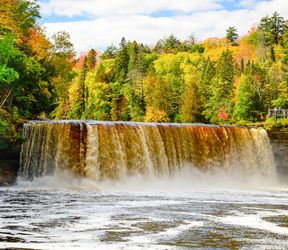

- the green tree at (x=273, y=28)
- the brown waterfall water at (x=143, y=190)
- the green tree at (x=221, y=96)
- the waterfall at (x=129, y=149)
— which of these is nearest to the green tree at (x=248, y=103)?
the green tree at (x=221, y=96)

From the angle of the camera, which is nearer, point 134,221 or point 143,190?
point 134,221

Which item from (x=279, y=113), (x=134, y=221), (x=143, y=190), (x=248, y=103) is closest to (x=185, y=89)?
(x=248, y=103)

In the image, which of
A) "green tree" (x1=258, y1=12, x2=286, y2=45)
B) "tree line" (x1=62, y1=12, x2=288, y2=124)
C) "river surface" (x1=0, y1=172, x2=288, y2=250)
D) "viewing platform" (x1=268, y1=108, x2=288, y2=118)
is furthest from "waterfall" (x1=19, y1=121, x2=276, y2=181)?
"green tree" (x1=258, y1=12, x2=286, y2=45)

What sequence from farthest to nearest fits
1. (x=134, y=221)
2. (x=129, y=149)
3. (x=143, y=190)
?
(x=129, y=149)
(x=143, y=190)
(x=134, y=221)

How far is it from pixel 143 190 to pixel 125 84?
60.7m

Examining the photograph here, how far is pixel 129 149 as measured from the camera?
97.1 feet

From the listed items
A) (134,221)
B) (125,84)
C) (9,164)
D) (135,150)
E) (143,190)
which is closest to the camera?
(134,221)

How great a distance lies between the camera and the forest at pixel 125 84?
2997cm

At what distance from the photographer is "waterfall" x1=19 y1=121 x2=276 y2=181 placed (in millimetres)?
27969

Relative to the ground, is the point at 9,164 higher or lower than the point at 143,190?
higher

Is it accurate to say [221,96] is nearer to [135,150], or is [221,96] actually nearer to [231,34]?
[135,150]

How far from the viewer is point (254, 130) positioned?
1394 inches

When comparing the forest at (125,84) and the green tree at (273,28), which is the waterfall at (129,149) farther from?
the green tree at (273,28)

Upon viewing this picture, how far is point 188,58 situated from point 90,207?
97077 millimetres
